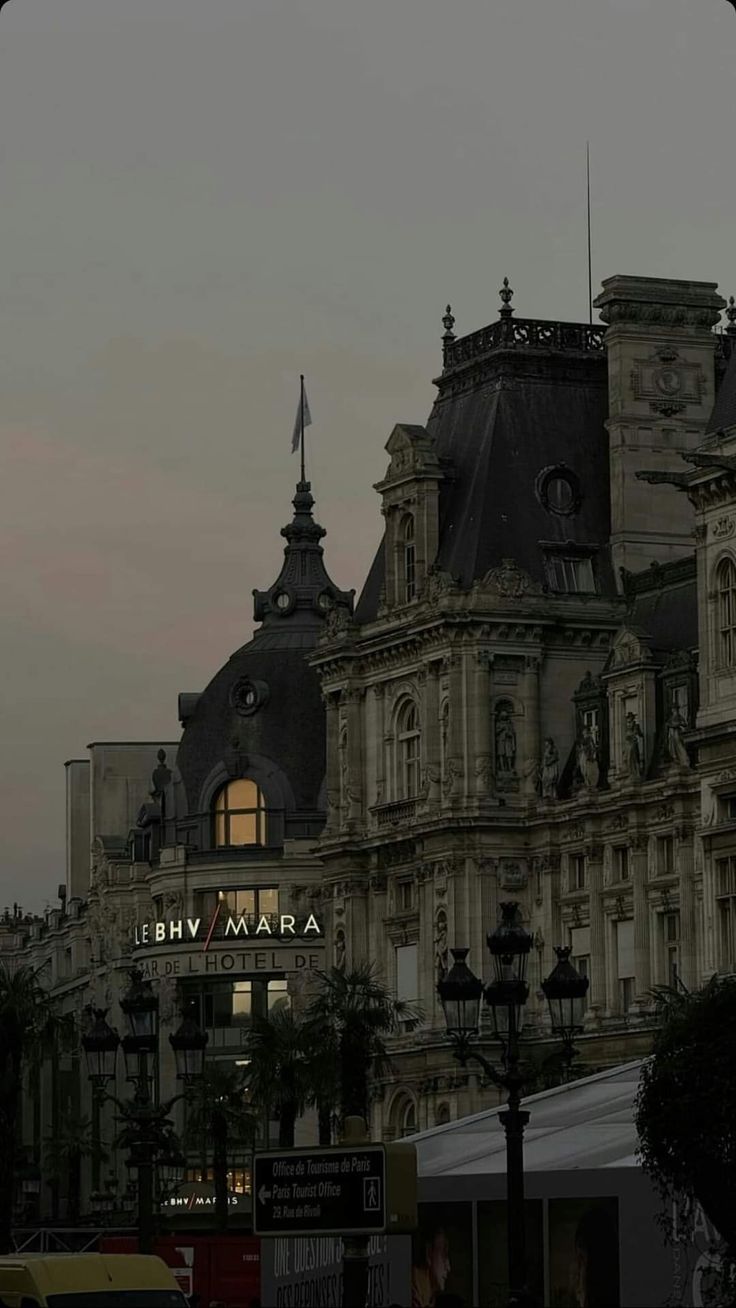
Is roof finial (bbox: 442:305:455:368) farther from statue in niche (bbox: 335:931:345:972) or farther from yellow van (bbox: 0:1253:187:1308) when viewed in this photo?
yellow van (bbox: 0:1253:187:1308)

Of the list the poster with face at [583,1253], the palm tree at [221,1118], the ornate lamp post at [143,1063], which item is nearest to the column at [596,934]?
the palm tree at [221,1118]

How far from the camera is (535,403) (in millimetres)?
116375

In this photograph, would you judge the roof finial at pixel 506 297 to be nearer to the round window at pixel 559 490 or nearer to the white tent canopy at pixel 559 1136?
the round window at pixel 559 490

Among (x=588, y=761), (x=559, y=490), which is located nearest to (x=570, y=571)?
(x=559, y=490)

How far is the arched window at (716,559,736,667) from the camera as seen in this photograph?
92000 millimetres

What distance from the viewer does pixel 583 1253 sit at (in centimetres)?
5378

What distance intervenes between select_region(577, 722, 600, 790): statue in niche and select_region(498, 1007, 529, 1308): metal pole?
5419 cm

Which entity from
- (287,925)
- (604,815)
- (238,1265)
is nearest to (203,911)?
(287,925)

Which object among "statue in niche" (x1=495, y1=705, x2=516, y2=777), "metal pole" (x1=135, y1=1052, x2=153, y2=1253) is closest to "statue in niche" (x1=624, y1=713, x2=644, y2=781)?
"statue in niche" (x1=495, y1=705, x2=516, y2=777)

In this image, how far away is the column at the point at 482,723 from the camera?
110m

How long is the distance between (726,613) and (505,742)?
19227mm

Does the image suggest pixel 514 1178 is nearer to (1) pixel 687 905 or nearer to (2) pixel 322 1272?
(2) pixel 322 1272

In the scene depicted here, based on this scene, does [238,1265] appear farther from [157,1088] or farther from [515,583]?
[157,1088]

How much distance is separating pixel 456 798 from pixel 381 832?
543 centimetres
